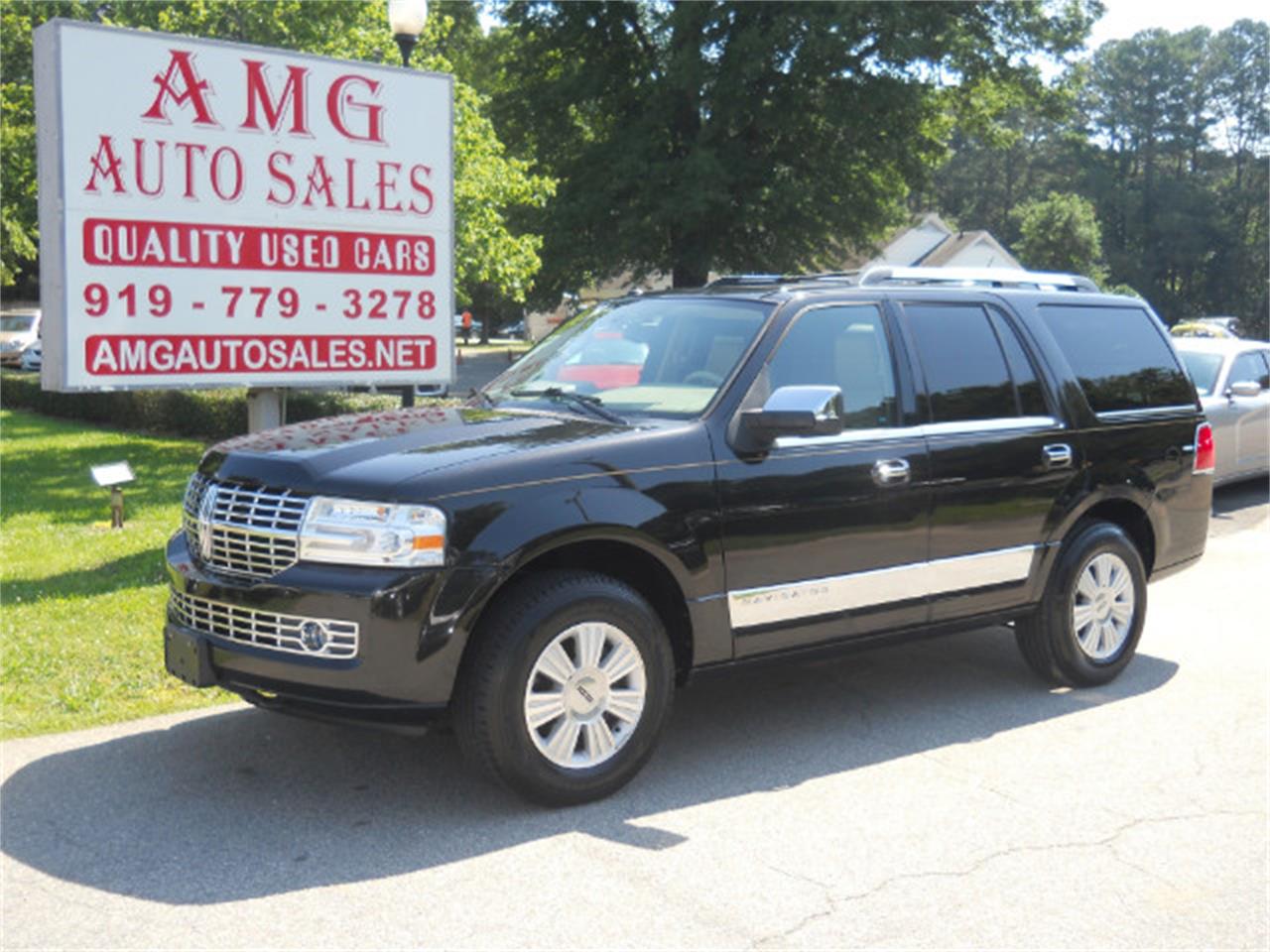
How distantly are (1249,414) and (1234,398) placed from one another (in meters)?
0.24

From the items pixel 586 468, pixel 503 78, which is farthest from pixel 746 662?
pixel 503 78

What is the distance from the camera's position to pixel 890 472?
19.3 ft

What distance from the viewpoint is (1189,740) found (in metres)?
6.07

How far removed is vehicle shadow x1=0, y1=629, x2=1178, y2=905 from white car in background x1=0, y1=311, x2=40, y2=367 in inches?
1524

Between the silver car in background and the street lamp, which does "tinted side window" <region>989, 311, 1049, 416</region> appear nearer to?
the street lamp

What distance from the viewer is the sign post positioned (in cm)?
892

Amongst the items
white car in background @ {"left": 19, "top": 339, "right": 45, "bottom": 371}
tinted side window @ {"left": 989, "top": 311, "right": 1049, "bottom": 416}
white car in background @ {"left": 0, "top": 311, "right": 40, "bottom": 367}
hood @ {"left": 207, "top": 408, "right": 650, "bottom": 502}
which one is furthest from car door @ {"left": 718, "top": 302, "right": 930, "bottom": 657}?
white car in background @ {"left": 0, "top": 311, "right": 40, "bottom": 367}

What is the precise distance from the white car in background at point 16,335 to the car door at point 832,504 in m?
39.2

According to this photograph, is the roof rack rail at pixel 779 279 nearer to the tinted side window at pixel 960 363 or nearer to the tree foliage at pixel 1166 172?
the tinted side window at pixel 960 363

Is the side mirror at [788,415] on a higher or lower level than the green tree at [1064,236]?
lower

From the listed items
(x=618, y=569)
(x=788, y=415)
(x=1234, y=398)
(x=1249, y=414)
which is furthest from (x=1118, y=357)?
(x=1249, y=414)

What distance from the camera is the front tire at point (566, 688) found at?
4.78 metres

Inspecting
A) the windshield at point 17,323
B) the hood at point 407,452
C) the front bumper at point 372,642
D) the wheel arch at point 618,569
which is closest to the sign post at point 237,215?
the hood at point 407,452

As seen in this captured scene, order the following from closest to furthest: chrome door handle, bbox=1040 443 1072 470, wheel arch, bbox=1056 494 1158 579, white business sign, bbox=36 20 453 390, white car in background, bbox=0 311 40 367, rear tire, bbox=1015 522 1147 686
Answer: chrome door handle, bbox=1040 443 1072 470
rear tire, bbox=1015 522 1147 686
wheel arch, bbox=1056 494 1158 579
white business sign, bbox=36 20 453 390
white car in background, bbox=0 311 40 367
